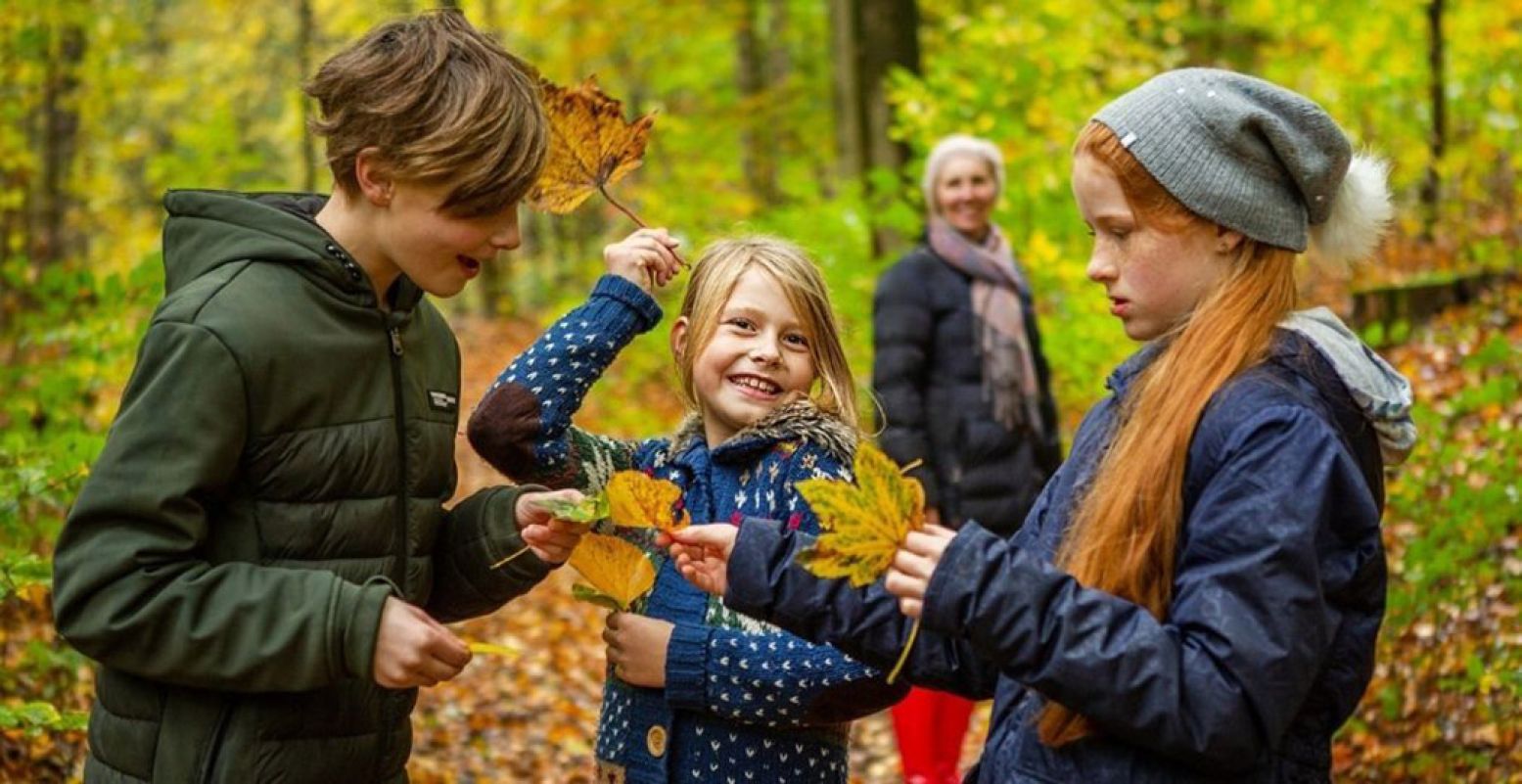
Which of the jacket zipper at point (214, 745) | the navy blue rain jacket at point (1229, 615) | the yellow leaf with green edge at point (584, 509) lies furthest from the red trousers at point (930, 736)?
the jacket zipper at point (214, 745)

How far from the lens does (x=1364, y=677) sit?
188cm

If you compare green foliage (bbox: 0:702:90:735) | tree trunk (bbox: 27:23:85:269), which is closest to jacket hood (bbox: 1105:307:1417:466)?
green foliage (bbox: 0:702:90:735)

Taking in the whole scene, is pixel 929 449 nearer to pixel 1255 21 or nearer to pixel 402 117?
pixel 402 117

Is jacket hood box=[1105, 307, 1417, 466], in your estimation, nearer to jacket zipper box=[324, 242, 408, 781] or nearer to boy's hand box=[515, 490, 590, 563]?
boy's hand box=[515, 490, 590, 563]

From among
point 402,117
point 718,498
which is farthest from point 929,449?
point 402,117

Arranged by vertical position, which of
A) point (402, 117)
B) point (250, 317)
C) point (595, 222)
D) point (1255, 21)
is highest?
point (1255, 21)

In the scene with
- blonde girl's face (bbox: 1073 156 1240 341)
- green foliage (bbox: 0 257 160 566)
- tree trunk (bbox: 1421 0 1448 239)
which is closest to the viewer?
blonde girl's face (bbox: 1073 156 1240 341)

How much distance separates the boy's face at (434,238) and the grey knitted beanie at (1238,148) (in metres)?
1.02

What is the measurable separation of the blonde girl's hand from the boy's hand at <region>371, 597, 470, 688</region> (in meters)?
0.66

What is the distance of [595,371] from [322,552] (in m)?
0.69

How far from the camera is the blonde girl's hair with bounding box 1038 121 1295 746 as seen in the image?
183 cm

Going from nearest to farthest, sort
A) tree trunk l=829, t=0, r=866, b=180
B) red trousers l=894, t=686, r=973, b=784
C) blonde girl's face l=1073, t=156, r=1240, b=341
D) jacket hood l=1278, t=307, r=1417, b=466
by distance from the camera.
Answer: jacket hood l=1278, t=307, r=1417, b=466
blonde girl's face l=1073, t=156, r=1240, b=341
red trousers l=894, t=686, r=973, b=784
tree trunk l=829, t=0, r=866, b=180

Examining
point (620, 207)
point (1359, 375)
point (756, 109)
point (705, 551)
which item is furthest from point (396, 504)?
point (756, 109)

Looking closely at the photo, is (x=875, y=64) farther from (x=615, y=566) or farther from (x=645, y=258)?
(x=615, y=566)
